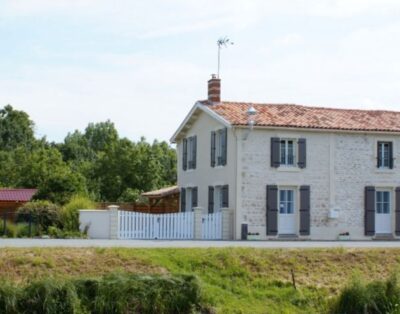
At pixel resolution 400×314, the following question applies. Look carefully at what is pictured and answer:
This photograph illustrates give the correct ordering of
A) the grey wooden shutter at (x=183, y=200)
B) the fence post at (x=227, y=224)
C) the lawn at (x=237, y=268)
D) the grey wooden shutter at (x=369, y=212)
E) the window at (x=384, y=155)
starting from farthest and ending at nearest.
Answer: the grey wooden shutter at (x=183, y=200) → the window at (x=384, y=155) → the grey wooden shutter at (x=369, y=212) → the fence post at (x=227, y=224) → the lawn at (x=237, y=268)

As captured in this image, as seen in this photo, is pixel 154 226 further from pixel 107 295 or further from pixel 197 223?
pixel 107 295

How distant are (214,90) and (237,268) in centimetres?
1290

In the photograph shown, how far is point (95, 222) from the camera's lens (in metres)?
26.9

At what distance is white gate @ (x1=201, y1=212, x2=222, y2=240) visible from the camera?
91.6 feet

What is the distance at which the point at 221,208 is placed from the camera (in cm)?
2856

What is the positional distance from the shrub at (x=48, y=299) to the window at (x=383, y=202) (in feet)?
56.3

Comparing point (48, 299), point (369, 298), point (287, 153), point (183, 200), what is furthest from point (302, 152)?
point (48, 299)

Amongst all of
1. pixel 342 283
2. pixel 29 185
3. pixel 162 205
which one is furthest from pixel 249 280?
pixel 29 185

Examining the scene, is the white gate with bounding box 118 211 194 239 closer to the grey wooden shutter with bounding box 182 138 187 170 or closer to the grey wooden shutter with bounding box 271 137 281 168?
the grey wooden shutter with bounding box 271 137 281 168

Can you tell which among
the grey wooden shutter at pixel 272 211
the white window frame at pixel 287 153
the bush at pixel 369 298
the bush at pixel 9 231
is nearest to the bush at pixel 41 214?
the bush at pixel 9 231

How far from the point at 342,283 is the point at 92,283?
22.6 ft

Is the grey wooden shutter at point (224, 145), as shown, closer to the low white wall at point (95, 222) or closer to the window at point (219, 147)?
the window at point (219, 147)

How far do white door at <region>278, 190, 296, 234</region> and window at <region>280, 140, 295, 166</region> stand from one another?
1074 millimetres

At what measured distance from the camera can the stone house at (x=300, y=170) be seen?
28.6 metres
